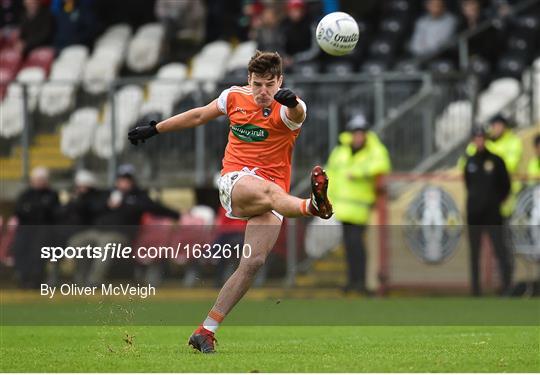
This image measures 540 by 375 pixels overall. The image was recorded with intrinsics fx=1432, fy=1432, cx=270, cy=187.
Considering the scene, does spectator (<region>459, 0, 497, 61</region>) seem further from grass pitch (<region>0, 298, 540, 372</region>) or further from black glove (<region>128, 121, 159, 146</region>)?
black glove (<region>128, 121, 159, 146</region>)

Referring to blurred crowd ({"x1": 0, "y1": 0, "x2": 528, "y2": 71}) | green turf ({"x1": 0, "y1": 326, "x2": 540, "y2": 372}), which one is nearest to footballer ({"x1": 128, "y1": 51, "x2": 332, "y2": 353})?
green turf ({"x1": 0, "y1": 326, "x2": 540, "y2": 372})

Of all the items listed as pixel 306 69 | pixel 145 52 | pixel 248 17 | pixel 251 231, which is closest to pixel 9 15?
pixel 145 52

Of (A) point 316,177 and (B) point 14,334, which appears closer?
(A) point 316,177

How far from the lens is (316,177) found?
33.7 feet

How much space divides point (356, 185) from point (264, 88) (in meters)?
9.63

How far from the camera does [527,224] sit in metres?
20.0

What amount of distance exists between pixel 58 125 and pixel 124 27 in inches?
190

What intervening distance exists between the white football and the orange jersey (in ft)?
3.51

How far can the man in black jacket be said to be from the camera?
19.5 meters

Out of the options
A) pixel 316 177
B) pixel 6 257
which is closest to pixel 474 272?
pixel 6 257

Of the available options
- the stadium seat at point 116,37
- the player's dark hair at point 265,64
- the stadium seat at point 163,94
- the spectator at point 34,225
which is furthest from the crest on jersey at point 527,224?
the player's dark hair at point 265,64

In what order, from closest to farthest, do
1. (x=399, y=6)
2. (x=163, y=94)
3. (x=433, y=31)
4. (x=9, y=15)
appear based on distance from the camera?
(x=163, y=94), (x=433, y=31), (x=399, y=6), (x=9, y=15)

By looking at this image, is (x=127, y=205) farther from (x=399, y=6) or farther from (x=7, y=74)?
(x=399, y=6)

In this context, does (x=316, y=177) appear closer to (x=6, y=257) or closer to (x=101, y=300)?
(x=101, y=300)
